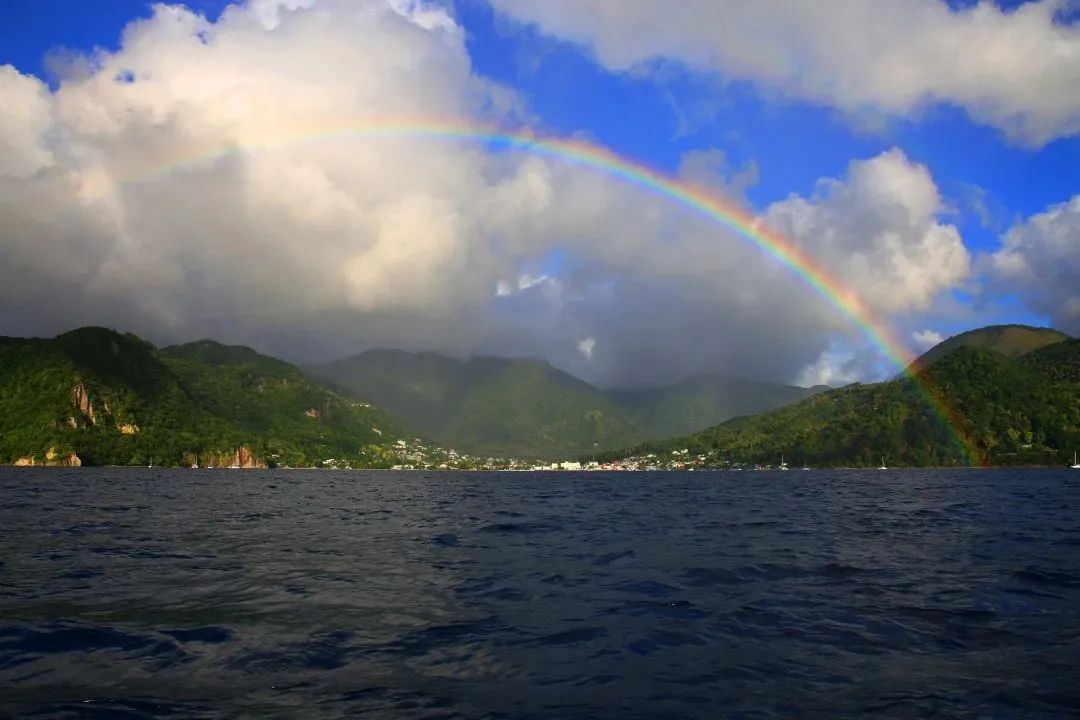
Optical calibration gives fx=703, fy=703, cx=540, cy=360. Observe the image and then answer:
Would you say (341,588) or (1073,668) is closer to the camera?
(1073,668)

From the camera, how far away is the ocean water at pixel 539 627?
40.1 ft

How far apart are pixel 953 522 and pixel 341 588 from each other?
138 feet

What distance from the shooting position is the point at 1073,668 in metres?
13.8

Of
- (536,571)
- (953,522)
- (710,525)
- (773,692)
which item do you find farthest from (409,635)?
(953,522)

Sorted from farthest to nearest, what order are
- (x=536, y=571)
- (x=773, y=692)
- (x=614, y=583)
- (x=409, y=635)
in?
1. (x=536, y=571)
2. (x=614, y=583)
3. (x=409, y=635)
4. (x=773, y=692)

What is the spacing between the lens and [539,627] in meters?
18.1

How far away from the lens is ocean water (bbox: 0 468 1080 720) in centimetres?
1221

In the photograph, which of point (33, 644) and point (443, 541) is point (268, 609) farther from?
point (443, 541)

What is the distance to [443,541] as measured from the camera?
37375 millimetres

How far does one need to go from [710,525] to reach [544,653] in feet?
115

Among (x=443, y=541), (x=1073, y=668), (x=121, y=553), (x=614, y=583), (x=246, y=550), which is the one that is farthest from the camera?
(x=443, y=541)

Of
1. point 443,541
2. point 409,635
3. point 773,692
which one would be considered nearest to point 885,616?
point 773,692

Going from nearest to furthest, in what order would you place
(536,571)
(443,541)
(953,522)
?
1. (536,571)
2. (443,541)
3. (953,522)

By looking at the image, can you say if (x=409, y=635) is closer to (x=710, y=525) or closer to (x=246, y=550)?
(x=246, y=550)
